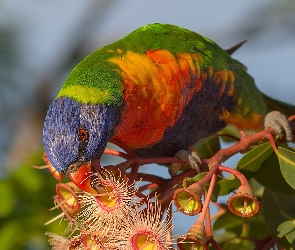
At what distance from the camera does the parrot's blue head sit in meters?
1.56

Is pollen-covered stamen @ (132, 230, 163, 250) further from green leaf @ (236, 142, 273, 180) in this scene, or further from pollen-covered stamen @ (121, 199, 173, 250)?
green leaf @ (236, 142, 273, 180)

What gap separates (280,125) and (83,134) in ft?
2.53

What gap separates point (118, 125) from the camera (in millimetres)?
1736

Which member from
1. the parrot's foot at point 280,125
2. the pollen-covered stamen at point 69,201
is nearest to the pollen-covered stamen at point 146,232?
the pollen-covered stamen at point 69,201

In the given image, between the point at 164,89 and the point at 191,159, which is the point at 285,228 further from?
the point at 164,89

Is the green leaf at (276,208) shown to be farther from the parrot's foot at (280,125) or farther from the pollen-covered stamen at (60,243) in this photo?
the pollen-covered stamen at (60,243)

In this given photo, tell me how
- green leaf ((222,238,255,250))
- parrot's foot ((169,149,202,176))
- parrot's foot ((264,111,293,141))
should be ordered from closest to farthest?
parrot's foot ((169,149,202,176)) < green leaf ((222,238,255,250)) < parrot's foot ((264,111,293,141))

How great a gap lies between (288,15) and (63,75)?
6.07 ft

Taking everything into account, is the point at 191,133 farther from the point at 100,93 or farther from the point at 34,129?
the point at 34,129

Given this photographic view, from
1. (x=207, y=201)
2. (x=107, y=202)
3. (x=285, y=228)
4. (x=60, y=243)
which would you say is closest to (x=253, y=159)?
(x=285, y=228)

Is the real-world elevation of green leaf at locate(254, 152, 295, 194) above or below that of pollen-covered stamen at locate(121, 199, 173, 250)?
below

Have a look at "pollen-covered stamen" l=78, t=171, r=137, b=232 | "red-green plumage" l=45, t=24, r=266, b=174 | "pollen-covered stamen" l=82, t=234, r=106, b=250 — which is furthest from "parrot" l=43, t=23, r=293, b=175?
"pollen-covered stamen" l=82, t=234, r=106, b=250

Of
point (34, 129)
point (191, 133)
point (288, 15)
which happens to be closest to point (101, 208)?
point (191, 133)

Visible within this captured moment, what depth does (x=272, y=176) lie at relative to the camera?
1767 millimetres
